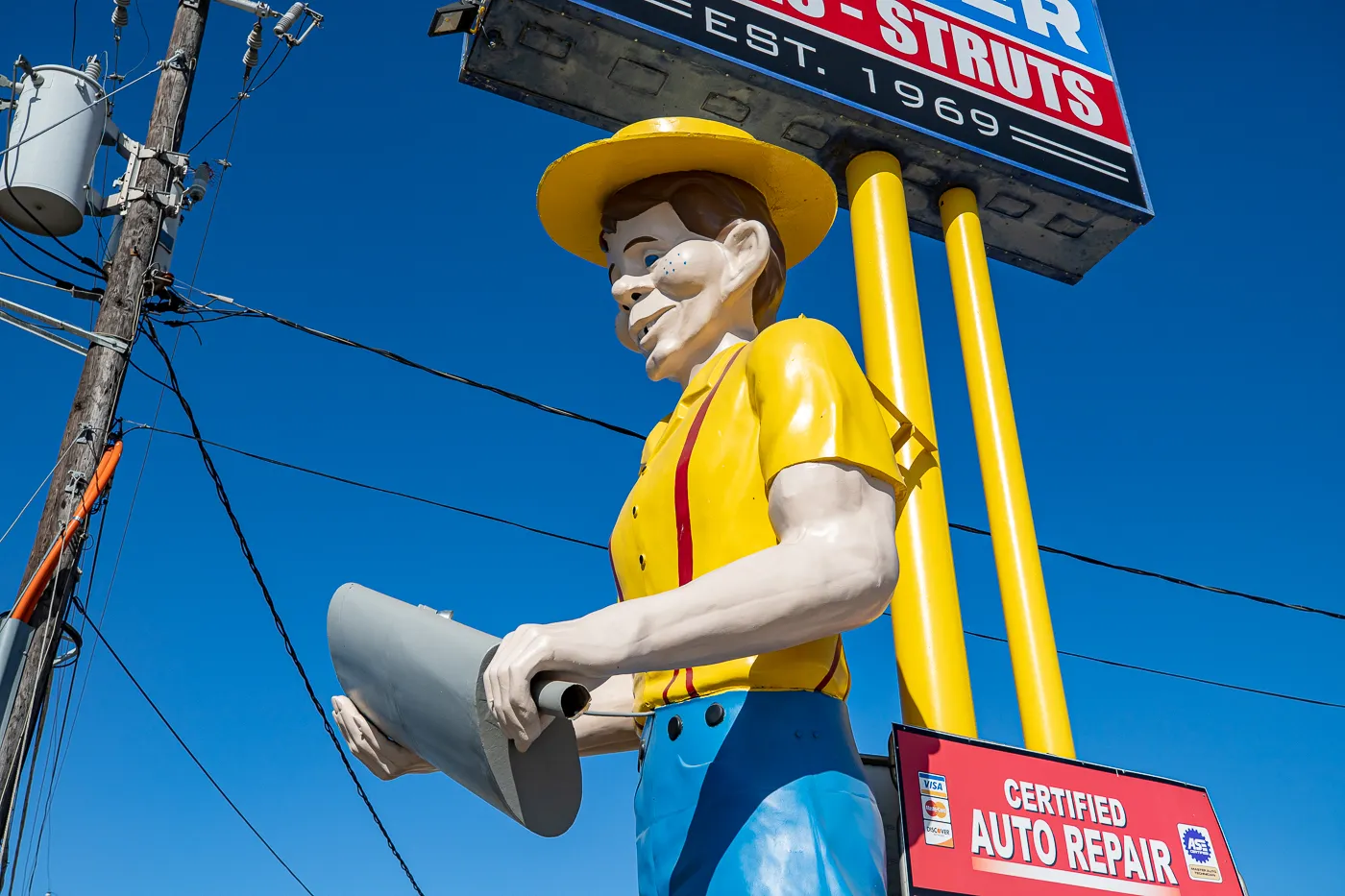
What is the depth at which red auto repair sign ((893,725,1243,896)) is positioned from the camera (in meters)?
2.48

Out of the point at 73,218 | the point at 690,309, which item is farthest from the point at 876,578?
the point at 73,218

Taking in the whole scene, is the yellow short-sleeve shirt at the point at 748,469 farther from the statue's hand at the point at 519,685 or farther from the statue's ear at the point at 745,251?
the statue's hand at the point at 519,685

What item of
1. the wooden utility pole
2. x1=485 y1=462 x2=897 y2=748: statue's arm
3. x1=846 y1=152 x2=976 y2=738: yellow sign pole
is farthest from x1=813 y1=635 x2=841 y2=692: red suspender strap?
the wooden utility pole

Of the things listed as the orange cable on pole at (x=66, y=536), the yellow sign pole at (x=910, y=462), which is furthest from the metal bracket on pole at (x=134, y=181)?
the yellow sign pole at (x=910, y=462)

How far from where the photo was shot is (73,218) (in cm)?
620

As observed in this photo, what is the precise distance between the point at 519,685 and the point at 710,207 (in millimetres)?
1252

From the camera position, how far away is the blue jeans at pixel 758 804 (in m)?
1.69

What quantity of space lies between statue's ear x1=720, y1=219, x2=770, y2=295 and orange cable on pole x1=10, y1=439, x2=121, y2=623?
4.33 meters

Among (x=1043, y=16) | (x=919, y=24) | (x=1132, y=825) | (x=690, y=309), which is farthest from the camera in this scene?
(x=1043, y=16)

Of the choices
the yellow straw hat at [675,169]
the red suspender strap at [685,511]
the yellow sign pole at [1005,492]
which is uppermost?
the yellow sign pole at [1005,492]

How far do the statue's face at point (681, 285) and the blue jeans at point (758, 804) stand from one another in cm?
80

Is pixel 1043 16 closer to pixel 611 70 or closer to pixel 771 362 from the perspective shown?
pixel 611 70

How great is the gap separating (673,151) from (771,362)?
71 cm

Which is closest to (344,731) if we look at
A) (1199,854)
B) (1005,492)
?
(1199,854)
